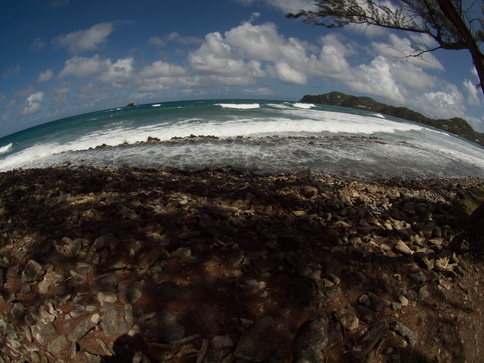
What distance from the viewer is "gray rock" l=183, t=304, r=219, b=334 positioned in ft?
6.18

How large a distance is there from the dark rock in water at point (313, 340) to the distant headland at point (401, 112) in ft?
170

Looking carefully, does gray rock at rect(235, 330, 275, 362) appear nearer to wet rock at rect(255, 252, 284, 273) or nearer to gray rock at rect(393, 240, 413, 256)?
wet rock at rect(255, 252, 284, 273)

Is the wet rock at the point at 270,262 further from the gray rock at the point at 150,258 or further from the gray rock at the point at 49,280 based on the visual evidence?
the gray rock at the point at 49,280

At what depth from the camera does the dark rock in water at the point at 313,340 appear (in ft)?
5.77

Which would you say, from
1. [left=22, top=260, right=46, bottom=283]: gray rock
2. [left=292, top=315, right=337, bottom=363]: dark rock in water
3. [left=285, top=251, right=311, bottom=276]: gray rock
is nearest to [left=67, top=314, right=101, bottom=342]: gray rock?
[left=22, top=260, right=46, bottom=283]: gray rock

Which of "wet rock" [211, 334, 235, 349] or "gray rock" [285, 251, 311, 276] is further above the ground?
"gray rock" [285, 251, 311, 276]

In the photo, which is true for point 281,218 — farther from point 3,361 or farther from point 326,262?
point 3,361

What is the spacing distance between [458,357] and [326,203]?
2.25 meters

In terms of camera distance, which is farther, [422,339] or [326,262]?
[326,262]

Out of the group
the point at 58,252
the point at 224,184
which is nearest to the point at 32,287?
the point at 58,252

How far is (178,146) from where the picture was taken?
11.1m

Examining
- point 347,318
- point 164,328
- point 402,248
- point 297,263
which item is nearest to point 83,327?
point 164,328

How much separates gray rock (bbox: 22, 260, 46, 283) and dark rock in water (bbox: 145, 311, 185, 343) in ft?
4.39

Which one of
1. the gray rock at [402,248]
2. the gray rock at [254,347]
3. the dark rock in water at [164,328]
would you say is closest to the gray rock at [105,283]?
the dark rock in water at [164,328]
